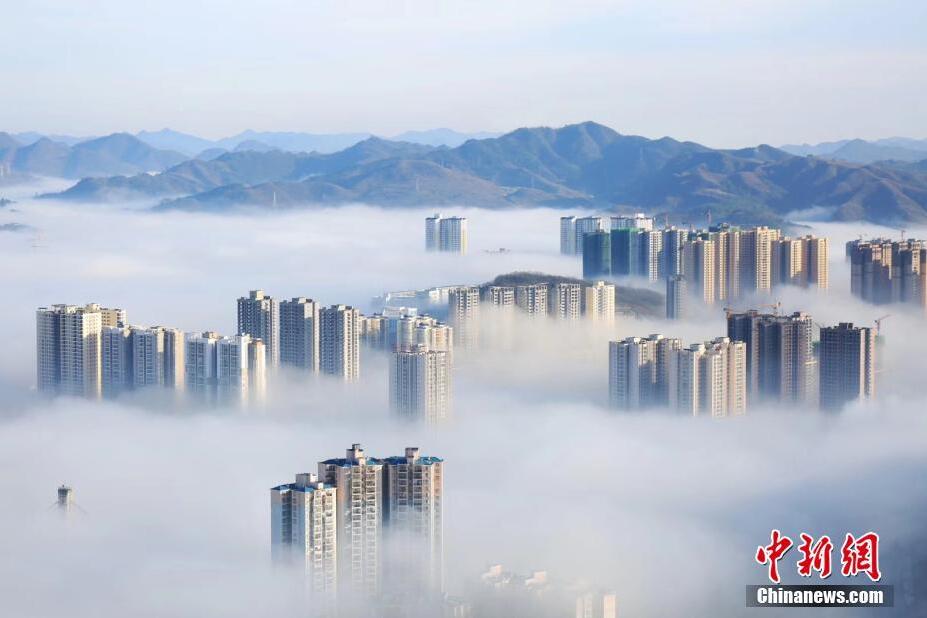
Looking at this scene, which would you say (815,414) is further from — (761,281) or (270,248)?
(270,248)

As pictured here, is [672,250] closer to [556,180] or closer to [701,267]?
[701,267]

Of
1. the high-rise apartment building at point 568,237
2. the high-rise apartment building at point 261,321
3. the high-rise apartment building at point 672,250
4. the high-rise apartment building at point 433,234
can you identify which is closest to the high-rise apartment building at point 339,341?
the high-rise apartment building at point 261,321

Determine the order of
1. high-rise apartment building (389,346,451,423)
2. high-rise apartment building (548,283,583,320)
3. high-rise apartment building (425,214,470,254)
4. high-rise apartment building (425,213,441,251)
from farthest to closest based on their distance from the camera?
high-rise apartment building (425,213,441,251) < high-rise apartment building (425,214,470,254) < high-rise apartment building (548,283,583,320) < high-rise apartment building (389,346,451,423)

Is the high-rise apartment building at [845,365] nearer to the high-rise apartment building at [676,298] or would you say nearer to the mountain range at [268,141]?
the high-rise apartment building at [676,298]

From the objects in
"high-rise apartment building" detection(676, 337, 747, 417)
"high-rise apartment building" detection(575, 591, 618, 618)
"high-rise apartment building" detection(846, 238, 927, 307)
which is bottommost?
"high-rise apartment building" detection(575, 591, 618, 618)

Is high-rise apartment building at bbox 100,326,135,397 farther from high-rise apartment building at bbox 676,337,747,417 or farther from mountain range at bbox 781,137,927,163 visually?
mountain range at bbox 781,137,927,163

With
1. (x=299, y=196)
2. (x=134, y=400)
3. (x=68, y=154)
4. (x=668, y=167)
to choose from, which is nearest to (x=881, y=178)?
(x=668, y=167)

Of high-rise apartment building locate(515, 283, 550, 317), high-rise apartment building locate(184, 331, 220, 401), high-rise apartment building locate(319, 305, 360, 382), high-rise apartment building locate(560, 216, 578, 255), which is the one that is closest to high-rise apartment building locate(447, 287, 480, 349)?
high-rise apartment building locate(515, 283, 550, 317)
